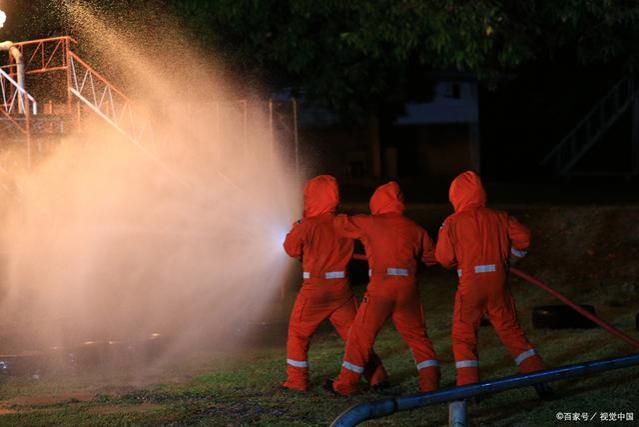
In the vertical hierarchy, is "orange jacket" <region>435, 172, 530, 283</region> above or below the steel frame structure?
below

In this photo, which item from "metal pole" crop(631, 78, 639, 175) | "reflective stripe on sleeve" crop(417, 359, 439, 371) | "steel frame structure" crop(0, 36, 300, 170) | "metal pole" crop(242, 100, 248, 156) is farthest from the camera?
"metal pole" crop(631, 78, 639, 175)

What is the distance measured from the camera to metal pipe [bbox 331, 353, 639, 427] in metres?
4.08

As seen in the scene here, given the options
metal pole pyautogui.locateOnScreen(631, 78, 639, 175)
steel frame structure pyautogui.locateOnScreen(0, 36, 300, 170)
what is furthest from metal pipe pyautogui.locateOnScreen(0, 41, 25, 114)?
metal pole pyautogui.locateOnScreen(631, 78, 639, 175)

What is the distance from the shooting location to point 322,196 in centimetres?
808

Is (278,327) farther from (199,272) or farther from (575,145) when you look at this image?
(575,145)

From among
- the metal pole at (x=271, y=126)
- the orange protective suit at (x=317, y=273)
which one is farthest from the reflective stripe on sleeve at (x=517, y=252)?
the metal pole at (x=271, y=126)

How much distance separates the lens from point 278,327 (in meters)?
11.8

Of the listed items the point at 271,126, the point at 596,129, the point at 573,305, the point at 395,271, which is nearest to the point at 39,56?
the point at 271,126

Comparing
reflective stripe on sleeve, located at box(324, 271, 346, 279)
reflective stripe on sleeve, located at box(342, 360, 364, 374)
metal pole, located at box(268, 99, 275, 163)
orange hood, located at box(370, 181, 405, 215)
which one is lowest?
reflective stripe on sleeve, located at box(342, 360, 364, 374)

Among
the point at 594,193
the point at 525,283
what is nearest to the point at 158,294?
the point at 525,283

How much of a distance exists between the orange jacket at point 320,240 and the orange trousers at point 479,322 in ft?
3.47

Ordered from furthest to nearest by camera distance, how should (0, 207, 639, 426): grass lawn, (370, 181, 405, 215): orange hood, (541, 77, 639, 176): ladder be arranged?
(541, 77, 639, 176): ladder, (370, 181, 405, 215): orange hood, (0, 207, 639, 426): grass lawn

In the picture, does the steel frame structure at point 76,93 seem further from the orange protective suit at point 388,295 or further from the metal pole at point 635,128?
the metal pole at point 635,128

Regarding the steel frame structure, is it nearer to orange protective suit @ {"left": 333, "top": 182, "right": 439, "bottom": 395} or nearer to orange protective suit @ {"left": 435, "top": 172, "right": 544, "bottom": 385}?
orange protective suit @ {"left": 333, "top": 182, "right": 439, "bottom": 395}
